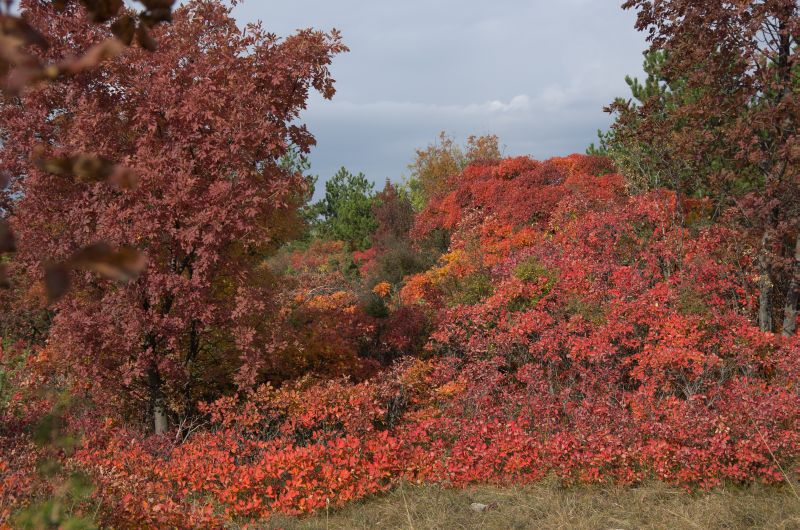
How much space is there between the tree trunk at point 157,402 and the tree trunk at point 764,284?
8065 mm

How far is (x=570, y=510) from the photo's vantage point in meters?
5.98

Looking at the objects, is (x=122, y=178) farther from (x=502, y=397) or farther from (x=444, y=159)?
(x=444, y=159)

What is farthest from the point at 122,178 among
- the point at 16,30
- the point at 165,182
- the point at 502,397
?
the point at 502,397

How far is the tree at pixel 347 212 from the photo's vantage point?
26.8 meters

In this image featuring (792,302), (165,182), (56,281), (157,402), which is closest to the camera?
(56,281)

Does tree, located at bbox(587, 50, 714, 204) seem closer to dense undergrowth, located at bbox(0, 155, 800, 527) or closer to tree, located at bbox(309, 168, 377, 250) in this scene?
dense undergrowth, located at bbox(0, 155, 800, 527)

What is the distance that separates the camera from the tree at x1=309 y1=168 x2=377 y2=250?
87.8 ft

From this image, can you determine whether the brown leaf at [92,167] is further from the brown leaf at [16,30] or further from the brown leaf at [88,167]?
the brown leaf at [16,30]

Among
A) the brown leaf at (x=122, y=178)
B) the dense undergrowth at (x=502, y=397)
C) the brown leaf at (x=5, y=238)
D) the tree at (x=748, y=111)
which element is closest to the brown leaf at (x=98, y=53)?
the brown leaf at (x=122, y=178)

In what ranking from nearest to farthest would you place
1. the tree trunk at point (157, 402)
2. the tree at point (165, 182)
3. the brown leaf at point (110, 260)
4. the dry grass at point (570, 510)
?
1. the brown leaf at point (110, 260)
2. the dry grass at point (570, 510)
3. the tree at point (165, 182)
4. the tree trunk at point (157, 402)

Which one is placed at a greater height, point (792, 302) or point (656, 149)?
point (656, 149)

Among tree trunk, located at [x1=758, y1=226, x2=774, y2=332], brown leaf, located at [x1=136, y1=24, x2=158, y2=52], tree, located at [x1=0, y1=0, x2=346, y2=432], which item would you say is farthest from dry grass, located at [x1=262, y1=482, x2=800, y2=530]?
brown leaf, located at [x1=136, y1=24, x2=158, y2=52]

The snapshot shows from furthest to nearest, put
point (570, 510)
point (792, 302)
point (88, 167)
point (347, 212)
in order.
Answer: point (347, 212) < point (792, 302) < point (570, 510) < point (88, 167)

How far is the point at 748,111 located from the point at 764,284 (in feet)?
8.03
